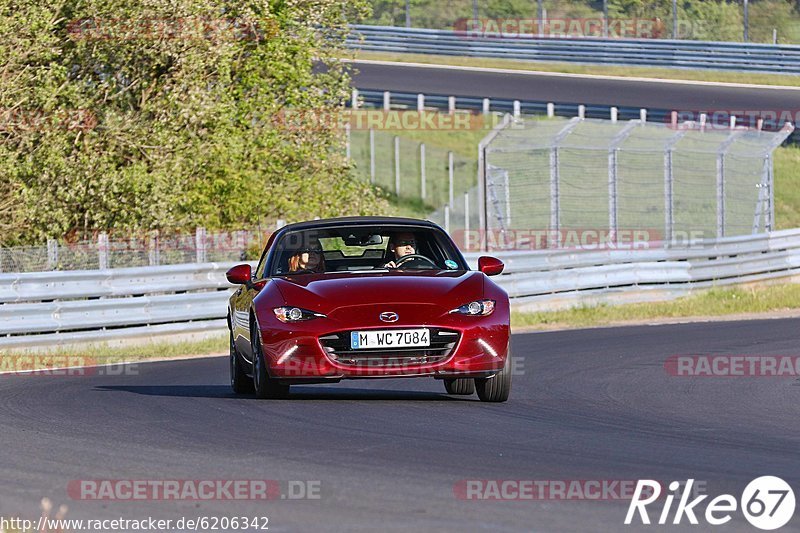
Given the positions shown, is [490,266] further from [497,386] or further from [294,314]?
[294,314]

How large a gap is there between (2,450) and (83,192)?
1401 cm

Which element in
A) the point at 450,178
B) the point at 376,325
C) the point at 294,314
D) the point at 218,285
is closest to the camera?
the point at 376,325

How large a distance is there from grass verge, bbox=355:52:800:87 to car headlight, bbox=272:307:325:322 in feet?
117

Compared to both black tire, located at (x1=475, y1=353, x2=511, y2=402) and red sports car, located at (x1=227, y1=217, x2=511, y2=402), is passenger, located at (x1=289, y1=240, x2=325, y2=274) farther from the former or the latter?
black tire, located at (x1=475, y1=353, x2=511, y2=402)

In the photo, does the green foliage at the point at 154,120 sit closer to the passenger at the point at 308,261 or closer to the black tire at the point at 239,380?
the black tire at the point at 239,380

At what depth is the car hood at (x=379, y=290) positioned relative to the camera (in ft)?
34.7

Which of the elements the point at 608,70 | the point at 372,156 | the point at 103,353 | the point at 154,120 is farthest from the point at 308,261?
the point at 608,70

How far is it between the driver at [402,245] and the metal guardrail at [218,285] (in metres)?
7.58

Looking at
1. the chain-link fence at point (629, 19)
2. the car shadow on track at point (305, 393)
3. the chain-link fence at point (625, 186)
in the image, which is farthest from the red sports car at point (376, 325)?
the chain-link fence at point (629, 19)

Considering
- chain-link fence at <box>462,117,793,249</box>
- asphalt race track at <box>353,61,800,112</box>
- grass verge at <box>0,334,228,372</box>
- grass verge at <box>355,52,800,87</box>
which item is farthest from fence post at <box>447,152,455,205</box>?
grass verge at <box>0,334,228,372</box>

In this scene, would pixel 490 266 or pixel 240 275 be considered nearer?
pixel 490 266

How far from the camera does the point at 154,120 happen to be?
2400 centimetres

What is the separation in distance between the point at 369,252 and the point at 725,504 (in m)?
5.87

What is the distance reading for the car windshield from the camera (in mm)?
11617
